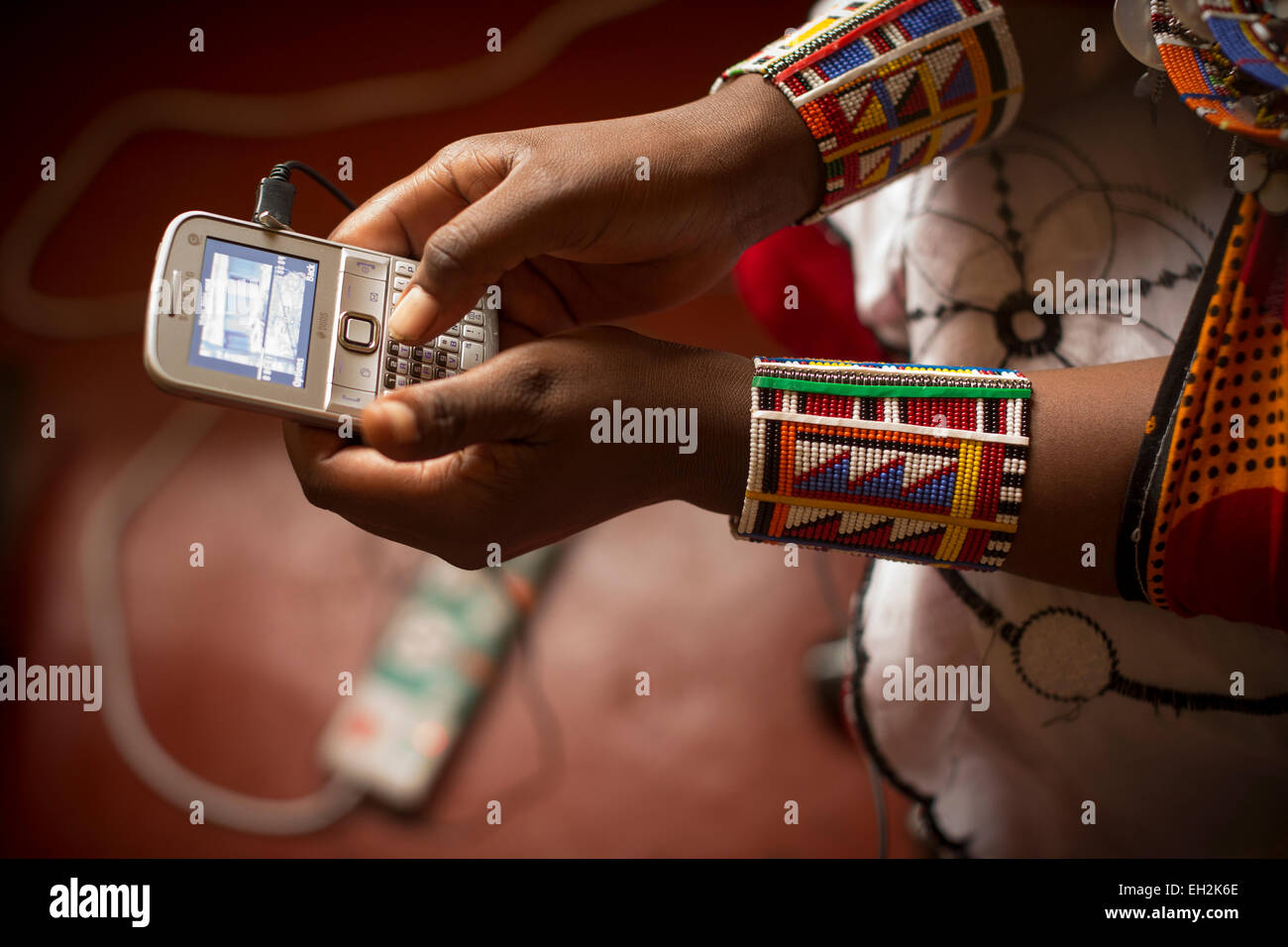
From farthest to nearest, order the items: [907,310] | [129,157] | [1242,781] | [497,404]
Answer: [129,157] → [907,310] → [1242,781] → [497,404]

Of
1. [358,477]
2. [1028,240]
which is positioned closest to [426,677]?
[358,477]

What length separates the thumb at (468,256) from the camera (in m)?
0.48

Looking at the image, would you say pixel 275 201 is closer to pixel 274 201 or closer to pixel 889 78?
pixel 274 201

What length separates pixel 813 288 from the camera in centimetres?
78

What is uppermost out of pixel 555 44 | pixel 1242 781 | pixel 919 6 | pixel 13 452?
pixel 555 44

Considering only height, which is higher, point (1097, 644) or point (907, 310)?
point (907, 310)

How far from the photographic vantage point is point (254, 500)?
107 cm

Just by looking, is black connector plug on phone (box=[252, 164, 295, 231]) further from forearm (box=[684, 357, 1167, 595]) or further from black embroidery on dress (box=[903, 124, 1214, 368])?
black embroidery on dress (box=[903, 124, 1214, 368])

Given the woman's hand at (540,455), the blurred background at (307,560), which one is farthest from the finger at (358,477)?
the blurred background at (307,560)

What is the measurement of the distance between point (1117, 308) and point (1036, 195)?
12cm

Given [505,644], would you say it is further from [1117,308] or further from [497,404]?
[1117,308]

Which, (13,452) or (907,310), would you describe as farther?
(13,452)

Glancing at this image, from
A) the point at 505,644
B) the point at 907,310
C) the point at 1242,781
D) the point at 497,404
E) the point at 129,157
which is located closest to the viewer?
the point at 497,404

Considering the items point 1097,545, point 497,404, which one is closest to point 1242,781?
point 1097,545
